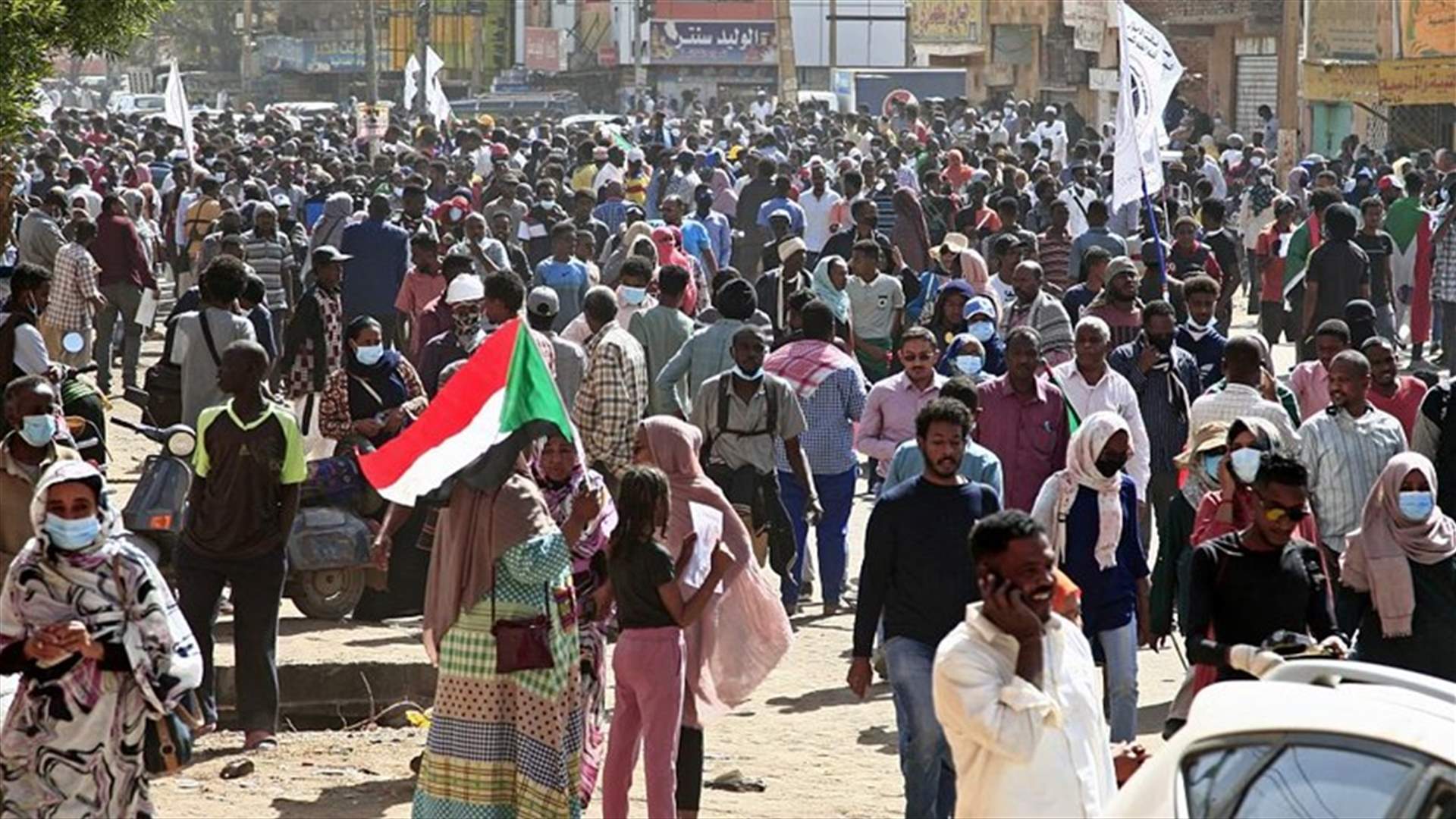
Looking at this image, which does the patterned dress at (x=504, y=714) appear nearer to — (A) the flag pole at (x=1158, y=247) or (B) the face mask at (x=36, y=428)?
(B) the face mask at (x=36, y=428)

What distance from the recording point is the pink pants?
27.2 feet

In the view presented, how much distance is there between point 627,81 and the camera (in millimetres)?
80312

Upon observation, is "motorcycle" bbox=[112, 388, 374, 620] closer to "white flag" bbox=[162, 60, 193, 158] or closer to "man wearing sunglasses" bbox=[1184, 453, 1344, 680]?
"man wearing sunglasses" bbox=[1184, 453, 1344, 680]

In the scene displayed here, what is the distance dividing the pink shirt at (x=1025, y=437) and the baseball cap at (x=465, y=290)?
4.10 meters

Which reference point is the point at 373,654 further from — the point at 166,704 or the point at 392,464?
the point at 166,704

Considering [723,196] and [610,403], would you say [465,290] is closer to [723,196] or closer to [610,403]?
[610,403]

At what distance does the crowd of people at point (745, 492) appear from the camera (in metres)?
7.24

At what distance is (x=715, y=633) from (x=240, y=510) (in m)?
1.92

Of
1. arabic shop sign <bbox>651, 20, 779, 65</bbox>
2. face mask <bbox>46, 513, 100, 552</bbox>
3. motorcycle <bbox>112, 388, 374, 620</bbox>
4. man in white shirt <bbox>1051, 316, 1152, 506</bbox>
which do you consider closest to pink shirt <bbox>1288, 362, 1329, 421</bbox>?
man in white shirt <bbox>1051, 316, 1152, 506</bbox>

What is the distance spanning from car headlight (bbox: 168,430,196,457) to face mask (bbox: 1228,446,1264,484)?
4.20m

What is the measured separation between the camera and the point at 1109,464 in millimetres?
9055

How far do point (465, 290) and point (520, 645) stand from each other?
654 centimetres

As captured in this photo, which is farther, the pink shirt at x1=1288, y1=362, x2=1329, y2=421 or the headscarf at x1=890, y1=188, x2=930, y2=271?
the headscarf at x1=890, y1=188, x2=930, y2=271

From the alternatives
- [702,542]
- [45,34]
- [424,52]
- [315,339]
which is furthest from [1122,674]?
[424,52]
